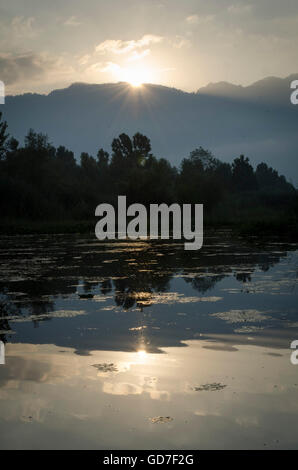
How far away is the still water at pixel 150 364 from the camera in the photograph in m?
5.77

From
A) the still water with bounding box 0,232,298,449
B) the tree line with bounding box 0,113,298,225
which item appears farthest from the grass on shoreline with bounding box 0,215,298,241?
the still water with bounding box 0,232,298,449

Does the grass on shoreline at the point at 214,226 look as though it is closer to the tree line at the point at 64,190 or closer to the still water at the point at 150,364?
the tree line at the point at 64,190

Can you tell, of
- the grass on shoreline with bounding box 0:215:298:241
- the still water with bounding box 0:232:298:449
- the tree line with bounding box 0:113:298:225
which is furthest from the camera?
the tree line with bounding box 0:113:298:225

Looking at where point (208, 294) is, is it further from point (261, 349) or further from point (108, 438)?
point (108, 438)

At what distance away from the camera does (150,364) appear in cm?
797

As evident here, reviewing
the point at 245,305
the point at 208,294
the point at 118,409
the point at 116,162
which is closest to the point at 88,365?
the point at 118,409

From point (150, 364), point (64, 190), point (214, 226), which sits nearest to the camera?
point (150, 364)

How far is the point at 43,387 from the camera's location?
7129 millimetres

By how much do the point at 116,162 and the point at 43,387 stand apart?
11587 cm

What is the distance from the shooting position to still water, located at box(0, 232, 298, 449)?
5.77 meters

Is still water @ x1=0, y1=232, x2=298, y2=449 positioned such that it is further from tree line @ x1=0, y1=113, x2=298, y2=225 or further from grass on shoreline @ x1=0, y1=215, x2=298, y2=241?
tree line @ x1=0, y1=113, x2=298, y2=225

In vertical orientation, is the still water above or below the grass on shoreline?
below

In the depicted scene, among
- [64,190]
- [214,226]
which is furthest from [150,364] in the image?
[64,190]

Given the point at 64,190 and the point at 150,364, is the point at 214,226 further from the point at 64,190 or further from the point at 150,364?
the point at 150,364
